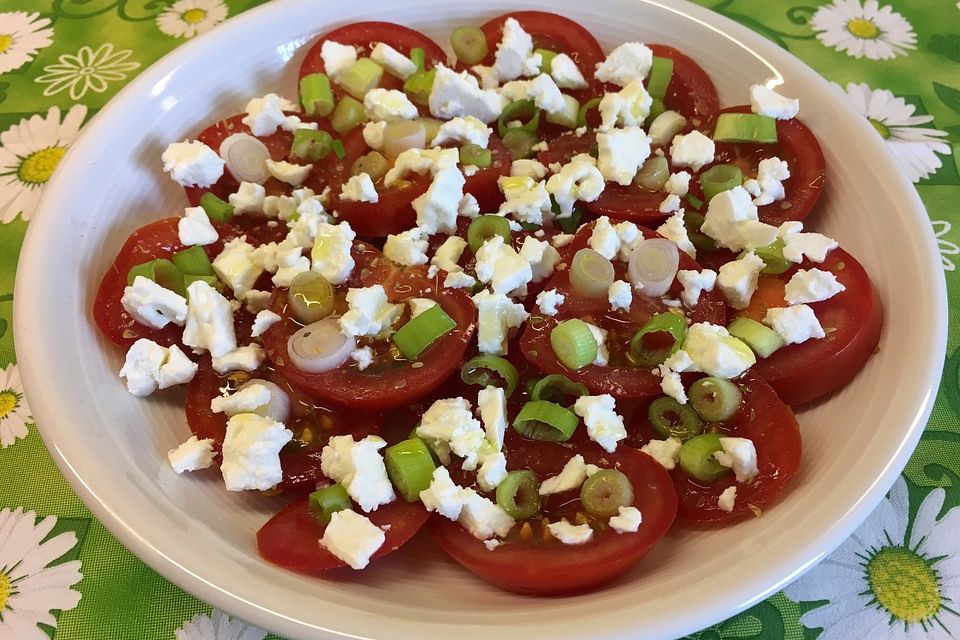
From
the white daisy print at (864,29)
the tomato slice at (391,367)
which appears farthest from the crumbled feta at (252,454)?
the white daisy print at (864,29)

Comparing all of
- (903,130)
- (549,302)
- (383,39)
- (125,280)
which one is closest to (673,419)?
(549,302)

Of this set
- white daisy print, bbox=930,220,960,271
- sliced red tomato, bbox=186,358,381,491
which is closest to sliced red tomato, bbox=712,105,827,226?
white daisy print, bbox=930,220,960,271

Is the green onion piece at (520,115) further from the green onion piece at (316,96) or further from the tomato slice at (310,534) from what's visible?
the tomato slice at (310,534)

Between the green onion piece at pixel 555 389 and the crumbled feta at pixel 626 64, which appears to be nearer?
the green onion piece at pixel 555 389

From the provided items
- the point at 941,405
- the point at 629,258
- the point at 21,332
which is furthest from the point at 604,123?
the point at 21,332

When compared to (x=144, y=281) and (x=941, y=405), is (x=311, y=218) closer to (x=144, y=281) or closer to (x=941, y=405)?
(x=144, y=281)

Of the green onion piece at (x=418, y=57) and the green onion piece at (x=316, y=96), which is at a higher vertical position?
the green onion piece at (x=418, y=57)

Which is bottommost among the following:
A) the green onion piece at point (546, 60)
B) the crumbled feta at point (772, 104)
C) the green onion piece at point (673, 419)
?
the green onion piece at point (673, 419)

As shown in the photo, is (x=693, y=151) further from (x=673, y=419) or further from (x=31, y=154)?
(x=31, y=154)
